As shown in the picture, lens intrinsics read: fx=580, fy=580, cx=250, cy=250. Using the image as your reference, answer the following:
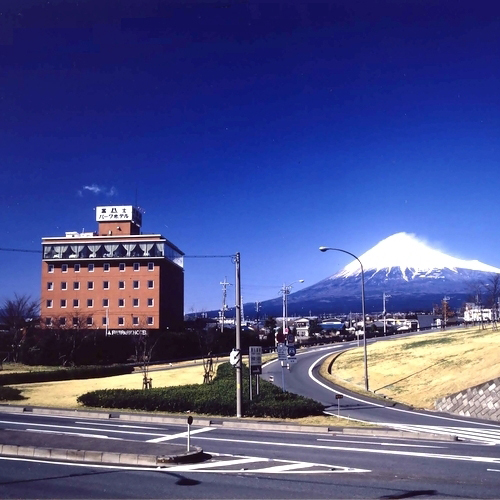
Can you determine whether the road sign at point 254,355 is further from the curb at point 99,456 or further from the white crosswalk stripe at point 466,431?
the curb at point 99,456

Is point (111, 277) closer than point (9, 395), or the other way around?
point (9, 395)

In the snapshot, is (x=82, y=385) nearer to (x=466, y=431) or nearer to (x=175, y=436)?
(x=175, y=436)

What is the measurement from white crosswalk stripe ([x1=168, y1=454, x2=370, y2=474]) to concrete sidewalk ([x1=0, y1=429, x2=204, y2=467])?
1.72ft

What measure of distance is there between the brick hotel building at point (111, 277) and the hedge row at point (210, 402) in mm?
58150

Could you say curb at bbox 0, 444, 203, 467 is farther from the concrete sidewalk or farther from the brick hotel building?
Result: the brick hotel building

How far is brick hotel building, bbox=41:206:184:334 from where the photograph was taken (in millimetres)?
90875

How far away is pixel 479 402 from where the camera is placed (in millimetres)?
28875

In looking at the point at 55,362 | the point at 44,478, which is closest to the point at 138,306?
the point at 55,362

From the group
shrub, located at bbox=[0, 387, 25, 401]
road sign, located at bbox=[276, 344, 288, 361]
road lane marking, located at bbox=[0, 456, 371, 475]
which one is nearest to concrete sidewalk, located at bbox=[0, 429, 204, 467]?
road lane marking, located at bbox=[0, 456, 371, 475]

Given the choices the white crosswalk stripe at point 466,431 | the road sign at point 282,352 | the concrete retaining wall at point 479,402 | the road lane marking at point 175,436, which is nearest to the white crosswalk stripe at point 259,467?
the road lane marking at point 175,436

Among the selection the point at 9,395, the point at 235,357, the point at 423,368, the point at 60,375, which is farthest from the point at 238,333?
the point at 60,375

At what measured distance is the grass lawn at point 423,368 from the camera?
37.0 m

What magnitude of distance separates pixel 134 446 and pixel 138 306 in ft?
249

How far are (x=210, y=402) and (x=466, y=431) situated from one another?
1182 centimetres
